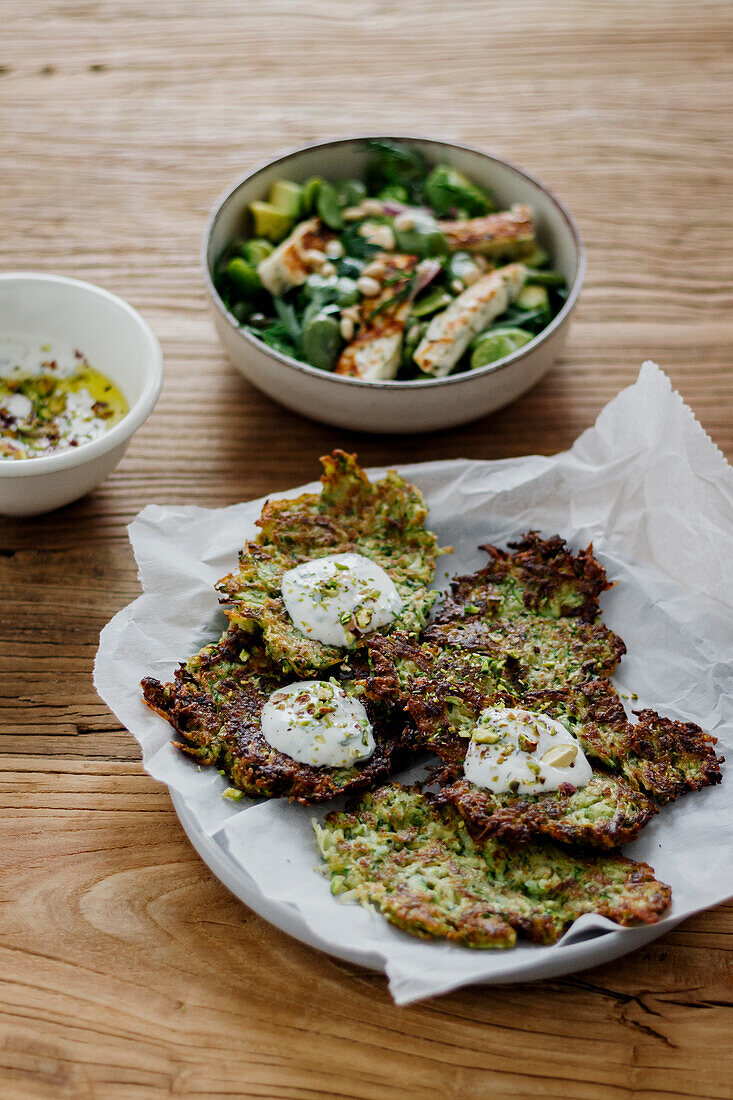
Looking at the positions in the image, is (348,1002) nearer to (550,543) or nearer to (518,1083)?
(518,1083)

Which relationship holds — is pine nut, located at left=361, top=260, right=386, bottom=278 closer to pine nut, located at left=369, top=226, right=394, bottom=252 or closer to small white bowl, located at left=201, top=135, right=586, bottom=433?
pine nut, located at left=369, top=226, right=394, bottom=252

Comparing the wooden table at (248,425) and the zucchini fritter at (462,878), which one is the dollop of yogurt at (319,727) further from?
the wooden table at (248,425)

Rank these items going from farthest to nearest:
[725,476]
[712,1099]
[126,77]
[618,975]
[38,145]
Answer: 1. [126,77]
2. [38,145]
3. [725,476]
4. [618,975]
5. [712,1099]

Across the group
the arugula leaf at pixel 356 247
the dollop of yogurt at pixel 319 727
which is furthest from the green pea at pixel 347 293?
the dollop of yogurt at pixel 319 727

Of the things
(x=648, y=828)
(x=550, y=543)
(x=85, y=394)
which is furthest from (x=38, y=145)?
(x=648, y=828)

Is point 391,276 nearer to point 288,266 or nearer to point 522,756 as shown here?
point 288,266

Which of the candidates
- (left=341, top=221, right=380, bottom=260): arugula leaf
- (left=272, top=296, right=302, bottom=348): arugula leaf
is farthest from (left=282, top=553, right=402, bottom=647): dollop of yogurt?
(left=341, top=221, right=380, bottom=260): arugula leaf
